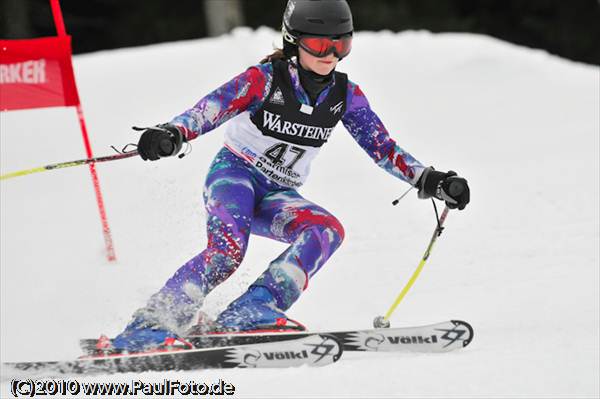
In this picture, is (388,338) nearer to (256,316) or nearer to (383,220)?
(256,316)

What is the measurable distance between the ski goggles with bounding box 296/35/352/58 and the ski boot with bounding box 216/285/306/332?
1133 millimetres

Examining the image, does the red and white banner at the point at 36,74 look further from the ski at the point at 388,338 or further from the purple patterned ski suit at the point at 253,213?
the ski at the point at 388,338

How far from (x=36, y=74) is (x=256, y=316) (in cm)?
335

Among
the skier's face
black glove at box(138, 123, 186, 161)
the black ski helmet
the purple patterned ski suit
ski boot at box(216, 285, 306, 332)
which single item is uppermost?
the black ski helmet

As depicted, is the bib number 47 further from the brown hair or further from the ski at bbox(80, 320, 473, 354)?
the ski at bbox(80, 320, 473, 354)

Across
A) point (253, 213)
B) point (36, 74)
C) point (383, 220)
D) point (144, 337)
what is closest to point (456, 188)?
point (253, 213)

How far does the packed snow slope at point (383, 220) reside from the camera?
3768 mm

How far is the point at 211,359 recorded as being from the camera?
12.0 ft

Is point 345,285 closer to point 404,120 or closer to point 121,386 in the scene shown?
point 121,386

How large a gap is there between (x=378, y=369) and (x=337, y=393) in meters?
0.31

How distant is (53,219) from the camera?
743cm

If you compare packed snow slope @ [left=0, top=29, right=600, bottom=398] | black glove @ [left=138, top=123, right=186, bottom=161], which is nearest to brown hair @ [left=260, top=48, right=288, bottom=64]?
black glove @ [left=138, top=123, right=186, bottom=161]

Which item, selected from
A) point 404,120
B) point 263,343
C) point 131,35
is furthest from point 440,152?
point 131,35

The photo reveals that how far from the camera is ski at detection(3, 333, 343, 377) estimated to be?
364cm
